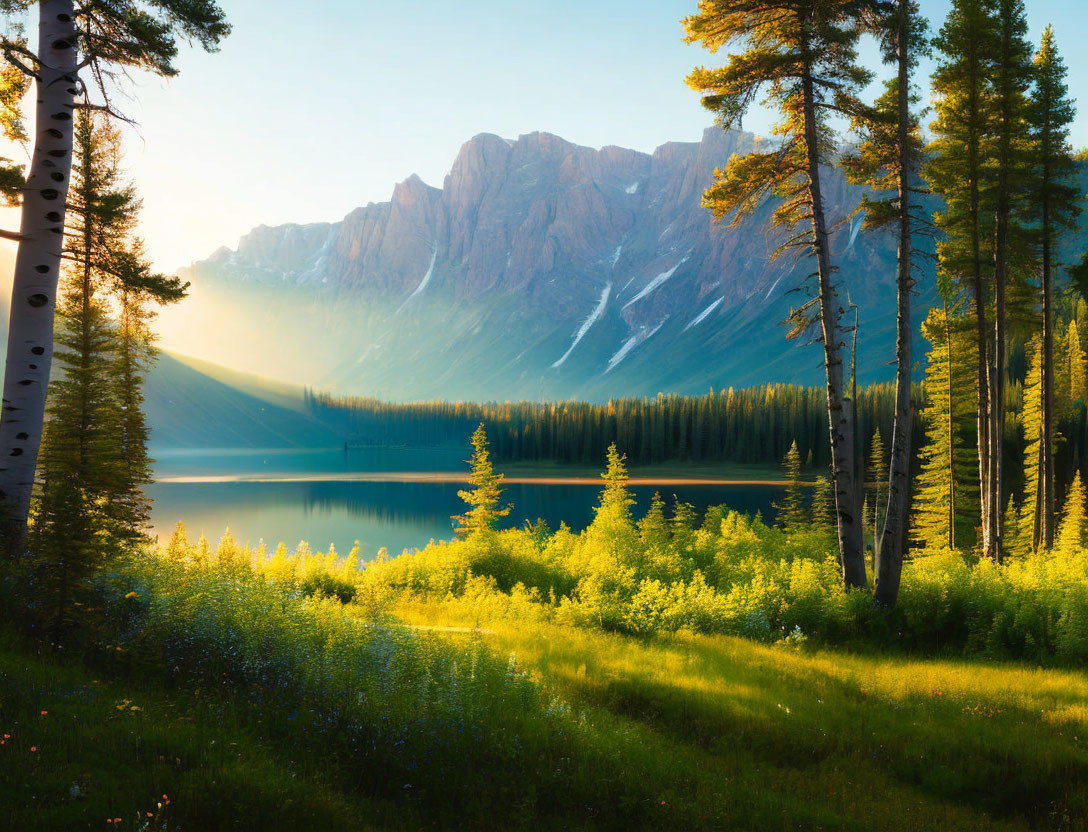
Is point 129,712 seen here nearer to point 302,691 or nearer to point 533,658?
point 302,691

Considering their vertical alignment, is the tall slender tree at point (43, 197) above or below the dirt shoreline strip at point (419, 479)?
above

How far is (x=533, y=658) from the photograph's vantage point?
34.1 feet

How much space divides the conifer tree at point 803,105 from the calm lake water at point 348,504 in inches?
1101

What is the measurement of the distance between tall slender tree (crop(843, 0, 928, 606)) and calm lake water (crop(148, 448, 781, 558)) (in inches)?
1106

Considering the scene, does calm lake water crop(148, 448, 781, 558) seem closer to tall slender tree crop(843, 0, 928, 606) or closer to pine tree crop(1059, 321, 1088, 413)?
tall slender tree crop(843, 0, 928, 606)

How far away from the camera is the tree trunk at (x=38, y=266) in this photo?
9.00 meters

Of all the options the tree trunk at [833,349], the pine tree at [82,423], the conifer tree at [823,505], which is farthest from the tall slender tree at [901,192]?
the conifer tree at [823,505]

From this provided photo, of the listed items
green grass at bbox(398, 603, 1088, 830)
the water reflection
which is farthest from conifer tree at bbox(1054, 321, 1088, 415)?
green grass at bbox(398, 603, 1088, 830)

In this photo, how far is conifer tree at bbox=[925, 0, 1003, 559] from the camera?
59.8 feet

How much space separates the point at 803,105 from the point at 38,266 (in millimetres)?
14854

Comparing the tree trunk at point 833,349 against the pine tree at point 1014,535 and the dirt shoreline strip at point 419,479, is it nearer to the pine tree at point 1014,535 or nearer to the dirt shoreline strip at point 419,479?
the pine tree at point 1014,535

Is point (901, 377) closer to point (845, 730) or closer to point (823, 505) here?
point (845, 730)

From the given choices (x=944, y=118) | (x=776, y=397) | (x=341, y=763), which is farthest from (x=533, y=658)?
(x=776, y=397)

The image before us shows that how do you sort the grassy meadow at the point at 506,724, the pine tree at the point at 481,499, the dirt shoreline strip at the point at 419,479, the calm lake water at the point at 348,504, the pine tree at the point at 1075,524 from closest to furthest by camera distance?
the grassy meadow at the point at 506,724 < the pine tree at the point at 481,499 < the pine tree at the point at 1075,524 < the calm lake water at the point at 348,504 < the dirt shoreline strip at the point at 419,479
